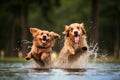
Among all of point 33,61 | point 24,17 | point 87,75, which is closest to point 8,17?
point 24,17

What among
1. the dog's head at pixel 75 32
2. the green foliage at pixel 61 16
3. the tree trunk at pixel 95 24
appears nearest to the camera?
the dog's head at pixel 75 32

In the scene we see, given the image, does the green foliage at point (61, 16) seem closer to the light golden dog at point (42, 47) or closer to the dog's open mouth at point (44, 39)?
the light golden dog at point (42, 47)

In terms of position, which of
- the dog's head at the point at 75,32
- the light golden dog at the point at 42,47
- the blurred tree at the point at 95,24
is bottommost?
the light golden dog at the point at 42,47

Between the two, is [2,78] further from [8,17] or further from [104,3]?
[8,17]

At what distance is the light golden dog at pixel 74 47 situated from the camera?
18672 millimetres

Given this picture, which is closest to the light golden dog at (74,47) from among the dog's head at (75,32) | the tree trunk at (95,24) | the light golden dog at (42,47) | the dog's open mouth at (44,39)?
the dog's head at (75,32)

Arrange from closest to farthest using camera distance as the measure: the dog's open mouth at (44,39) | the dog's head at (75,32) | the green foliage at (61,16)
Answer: the dog's open mouth at (44,39)
the dog's head at (75,32)
the green foliage at (61,16)

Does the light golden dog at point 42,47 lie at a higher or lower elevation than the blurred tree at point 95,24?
lower

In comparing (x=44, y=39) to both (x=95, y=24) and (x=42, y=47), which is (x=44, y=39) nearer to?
(x=42, y=47)

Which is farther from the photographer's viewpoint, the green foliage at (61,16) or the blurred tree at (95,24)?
the green foliage at (61,16)

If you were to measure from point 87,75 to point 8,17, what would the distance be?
130 ft

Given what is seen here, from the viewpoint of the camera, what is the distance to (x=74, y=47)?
61.8ft

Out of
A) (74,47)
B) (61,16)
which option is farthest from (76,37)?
(61,16)

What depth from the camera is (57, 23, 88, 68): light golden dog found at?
18.7m
